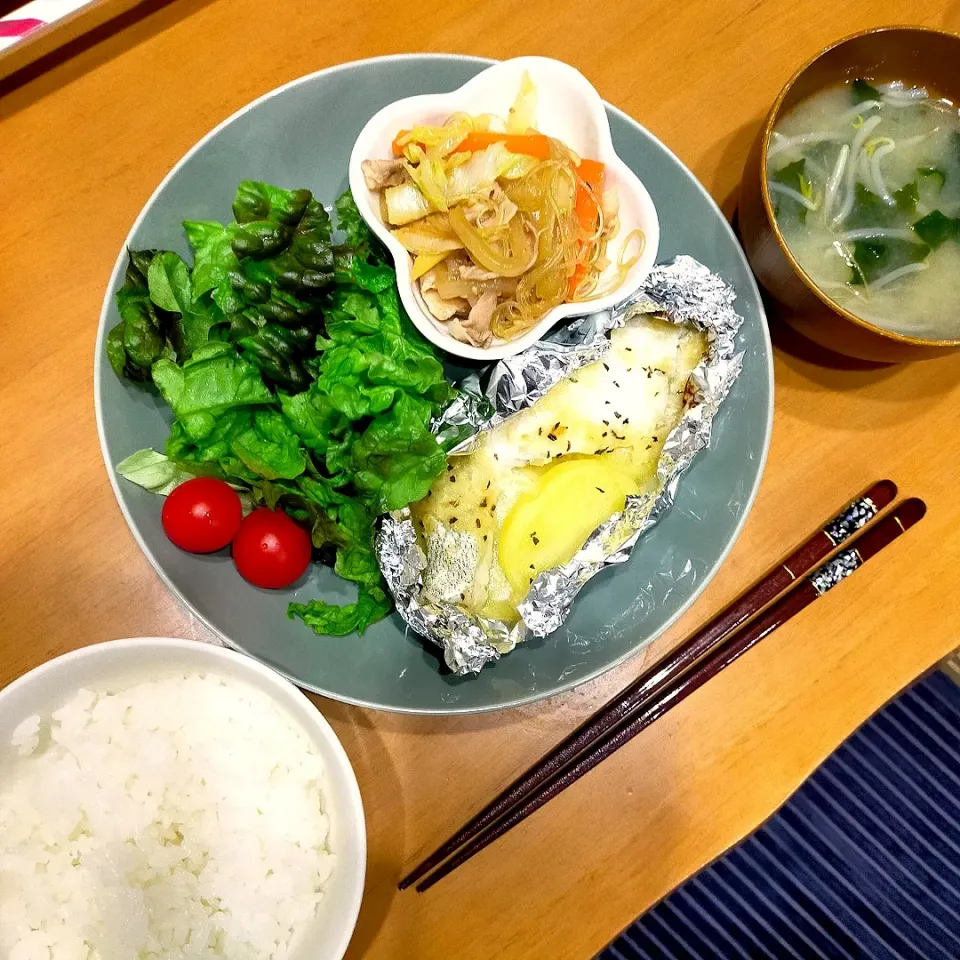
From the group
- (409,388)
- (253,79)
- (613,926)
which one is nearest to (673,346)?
(409,388)

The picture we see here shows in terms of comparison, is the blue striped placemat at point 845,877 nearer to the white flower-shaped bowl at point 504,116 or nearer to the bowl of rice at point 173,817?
the bowl of rice at point 173,817

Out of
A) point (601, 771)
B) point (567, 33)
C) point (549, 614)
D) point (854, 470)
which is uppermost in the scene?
point (567, 33)

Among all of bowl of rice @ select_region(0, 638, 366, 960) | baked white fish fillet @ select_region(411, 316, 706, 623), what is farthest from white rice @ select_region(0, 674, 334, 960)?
baked white fish fillet @ select_region(411, 316, 706, 623)

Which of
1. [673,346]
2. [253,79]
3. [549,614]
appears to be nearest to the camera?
[549,614]

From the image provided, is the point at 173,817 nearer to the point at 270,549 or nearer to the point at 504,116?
the point at 270,549

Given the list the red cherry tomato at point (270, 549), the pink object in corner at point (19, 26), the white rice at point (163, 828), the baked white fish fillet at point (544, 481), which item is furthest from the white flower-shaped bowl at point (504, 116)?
the white rice at point (163, 828)

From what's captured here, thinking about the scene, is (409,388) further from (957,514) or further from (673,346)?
(957,514)
